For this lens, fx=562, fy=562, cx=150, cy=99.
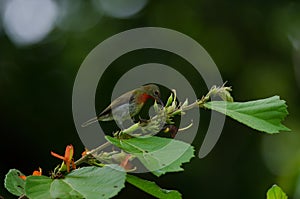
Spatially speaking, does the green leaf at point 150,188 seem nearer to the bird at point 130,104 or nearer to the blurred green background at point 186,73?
the bird at point 130,104

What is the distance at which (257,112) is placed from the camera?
501 millimetres

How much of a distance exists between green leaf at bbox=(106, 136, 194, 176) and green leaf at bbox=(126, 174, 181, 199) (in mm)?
22

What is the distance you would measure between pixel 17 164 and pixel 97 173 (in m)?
2.90

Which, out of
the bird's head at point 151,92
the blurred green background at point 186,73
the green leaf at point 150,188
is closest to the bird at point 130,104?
the bird's head at point 151,92

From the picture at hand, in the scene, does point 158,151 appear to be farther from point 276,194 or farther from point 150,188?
point 276,194

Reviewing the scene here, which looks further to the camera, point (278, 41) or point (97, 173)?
point (278, 41)

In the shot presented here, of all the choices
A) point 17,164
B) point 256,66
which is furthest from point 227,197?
point 17,164

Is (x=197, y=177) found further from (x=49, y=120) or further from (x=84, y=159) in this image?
(x=84, y=159)

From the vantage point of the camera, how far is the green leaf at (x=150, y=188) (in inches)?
18.8

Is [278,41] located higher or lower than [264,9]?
lower

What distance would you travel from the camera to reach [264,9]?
436 cm

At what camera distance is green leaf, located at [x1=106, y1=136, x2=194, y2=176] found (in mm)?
460

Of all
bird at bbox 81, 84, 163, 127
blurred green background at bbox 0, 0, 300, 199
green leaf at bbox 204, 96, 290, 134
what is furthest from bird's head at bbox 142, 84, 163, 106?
blurred green background at bbox 0, 0, 300, 199

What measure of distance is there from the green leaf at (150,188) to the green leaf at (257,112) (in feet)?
0.27
